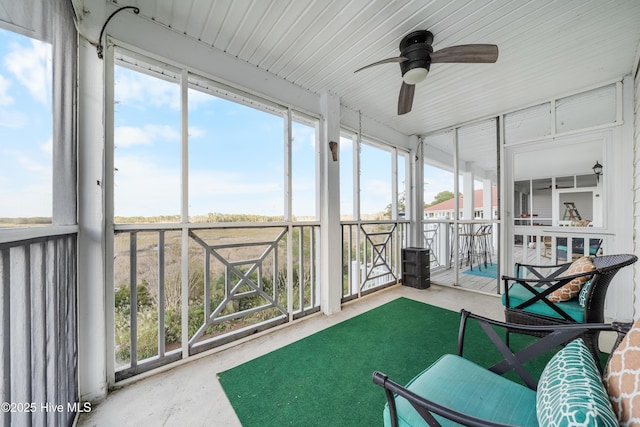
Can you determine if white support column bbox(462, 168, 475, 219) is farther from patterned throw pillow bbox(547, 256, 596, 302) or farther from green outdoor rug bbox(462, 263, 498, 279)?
patterned throw pillow bbox(547, 256, 596, 302)

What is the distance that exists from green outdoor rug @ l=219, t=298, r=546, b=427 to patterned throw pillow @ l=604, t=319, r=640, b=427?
45.5 inches

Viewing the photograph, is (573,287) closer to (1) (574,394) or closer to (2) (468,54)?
(1) (574,394)

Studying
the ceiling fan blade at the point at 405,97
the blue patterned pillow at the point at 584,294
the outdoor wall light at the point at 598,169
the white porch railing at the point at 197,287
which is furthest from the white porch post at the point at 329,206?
the outdoor wall light at the point at 598,169

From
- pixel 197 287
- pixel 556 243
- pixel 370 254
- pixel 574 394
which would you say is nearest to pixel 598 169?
pixel 556 243

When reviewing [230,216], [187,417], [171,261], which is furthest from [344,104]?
[187,417]

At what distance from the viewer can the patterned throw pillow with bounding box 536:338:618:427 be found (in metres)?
0.58

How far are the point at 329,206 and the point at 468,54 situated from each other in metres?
1.96

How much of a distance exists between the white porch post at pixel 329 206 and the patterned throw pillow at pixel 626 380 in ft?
7.92

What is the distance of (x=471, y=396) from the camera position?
1.00 metres

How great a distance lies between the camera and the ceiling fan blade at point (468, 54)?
1.80 meters

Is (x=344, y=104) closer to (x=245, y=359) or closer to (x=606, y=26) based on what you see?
(x=606, y=26)

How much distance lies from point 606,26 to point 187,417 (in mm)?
4300

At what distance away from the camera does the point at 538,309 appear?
1.92 metres

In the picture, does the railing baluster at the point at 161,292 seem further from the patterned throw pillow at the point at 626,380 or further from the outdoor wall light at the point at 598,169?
the outdoor wall light at the point at 598,169
